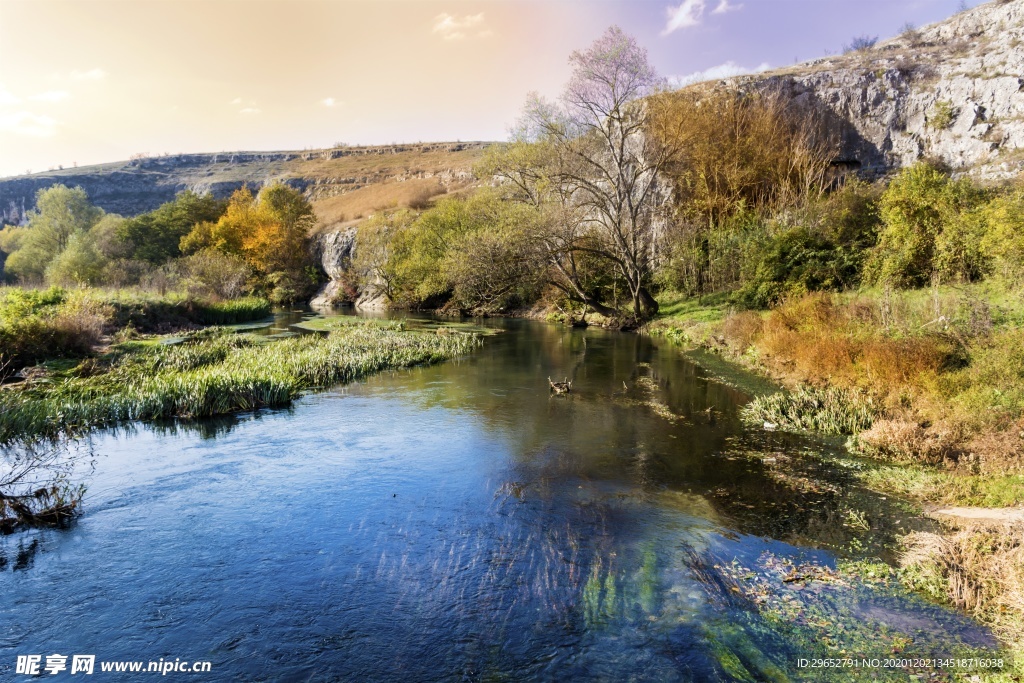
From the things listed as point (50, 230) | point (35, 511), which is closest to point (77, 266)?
point (50, 230)

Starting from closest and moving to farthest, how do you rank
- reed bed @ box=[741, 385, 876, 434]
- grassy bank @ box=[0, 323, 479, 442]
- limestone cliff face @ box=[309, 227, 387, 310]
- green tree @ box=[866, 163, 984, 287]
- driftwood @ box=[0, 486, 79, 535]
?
driftwood @ box=[0, 486, 79, 535]
reed bed @ box=[741, 385, 876, 434]
grassy bank @ box=[0, 323, 479, 442]
green tree @ box=[866, 163, 984, 287]
limestone cliff face @ box=[309, 227, 387, 310]

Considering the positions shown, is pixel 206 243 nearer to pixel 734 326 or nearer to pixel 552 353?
pixel 552 353

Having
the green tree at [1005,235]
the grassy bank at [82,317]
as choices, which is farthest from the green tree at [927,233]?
the grassy bank at [82,317]

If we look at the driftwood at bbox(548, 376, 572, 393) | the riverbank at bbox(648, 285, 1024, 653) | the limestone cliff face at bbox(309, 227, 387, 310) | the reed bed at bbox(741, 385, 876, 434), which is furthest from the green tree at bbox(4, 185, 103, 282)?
the riverbank at bbox(648, 285, 1024, 653)

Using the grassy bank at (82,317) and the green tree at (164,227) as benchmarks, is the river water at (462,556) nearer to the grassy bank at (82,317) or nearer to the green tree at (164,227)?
the grassy bank at (82,317)

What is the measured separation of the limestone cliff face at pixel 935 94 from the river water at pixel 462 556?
32.9 m

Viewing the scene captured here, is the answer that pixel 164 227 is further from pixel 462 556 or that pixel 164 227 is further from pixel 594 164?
pixel 462 556

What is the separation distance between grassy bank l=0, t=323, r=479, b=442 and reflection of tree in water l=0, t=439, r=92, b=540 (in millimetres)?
2033

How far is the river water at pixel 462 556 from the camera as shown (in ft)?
18.8

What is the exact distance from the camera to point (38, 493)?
8.66 metres

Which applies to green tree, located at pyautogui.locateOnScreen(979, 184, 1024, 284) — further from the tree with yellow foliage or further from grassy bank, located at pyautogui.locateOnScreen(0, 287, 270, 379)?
the tree with yellow foliage

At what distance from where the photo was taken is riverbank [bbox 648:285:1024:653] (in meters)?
6.47

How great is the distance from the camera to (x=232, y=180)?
11312 centimetres

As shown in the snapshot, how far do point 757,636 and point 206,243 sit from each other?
7180 centimetres
